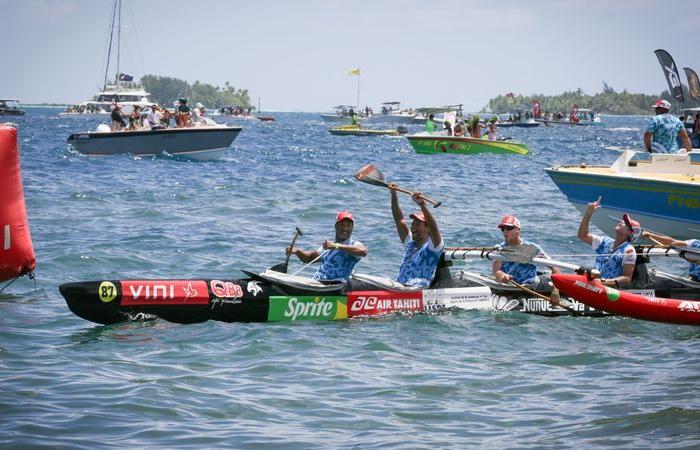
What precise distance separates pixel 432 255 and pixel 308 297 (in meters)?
1.67

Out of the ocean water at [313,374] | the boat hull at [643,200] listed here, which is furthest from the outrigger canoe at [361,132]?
the ocean water at [313,374]

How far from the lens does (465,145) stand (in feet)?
131

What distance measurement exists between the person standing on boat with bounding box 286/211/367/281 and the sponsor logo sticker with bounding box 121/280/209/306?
1428 mm

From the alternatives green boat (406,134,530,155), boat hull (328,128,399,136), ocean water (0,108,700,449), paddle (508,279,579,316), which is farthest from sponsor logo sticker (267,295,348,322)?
boat hull (328,128,399,136)

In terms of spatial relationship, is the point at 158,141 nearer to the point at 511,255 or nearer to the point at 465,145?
the point at 465,145

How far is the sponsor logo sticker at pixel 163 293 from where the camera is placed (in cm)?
1124

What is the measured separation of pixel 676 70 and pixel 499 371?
49.1 feet

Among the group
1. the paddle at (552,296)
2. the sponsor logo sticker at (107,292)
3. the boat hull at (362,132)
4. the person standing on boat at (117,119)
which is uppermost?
the person standing on boat at (117,119)

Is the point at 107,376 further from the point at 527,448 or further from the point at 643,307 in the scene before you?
the point at 643,307

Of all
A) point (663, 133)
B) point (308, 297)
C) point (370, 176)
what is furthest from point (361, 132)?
point (308, 297)

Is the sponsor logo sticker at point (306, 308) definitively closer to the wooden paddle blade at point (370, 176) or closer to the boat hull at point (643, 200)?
the wooden paddle blade at point (370, 176)

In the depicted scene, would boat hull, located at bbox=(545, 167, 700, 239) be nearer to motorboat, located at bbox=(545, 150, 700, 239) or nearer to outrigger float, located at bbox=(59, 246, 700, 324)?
motorboat, located at bbox=(545, 150, 700, 239)

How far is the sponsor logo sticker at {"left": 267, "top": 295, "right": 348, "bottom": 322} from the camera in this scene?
11.8 meters

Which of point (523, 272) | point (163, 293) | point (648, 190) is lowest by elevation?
point (163, 293)
